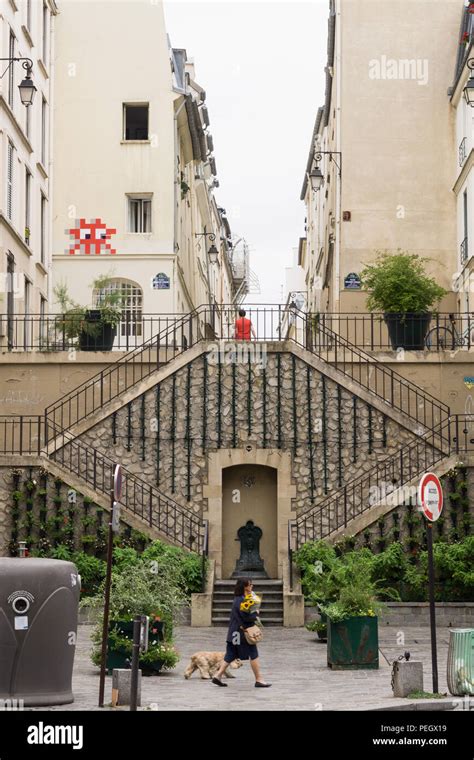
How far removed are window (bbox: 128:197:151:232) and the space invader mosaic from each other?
2.20 feet

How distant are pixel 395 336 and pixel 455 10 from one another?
1108 cm

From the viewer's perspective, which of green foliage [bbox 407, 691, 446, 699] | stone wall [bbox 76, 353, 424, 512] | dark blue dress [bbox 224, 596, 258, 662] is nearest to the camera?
green foliage [bbox 407, 691, 446, 699]

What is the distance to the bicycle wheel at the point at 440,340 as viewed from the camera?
31469mm

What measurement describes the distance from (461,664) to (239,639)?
9.87 feet

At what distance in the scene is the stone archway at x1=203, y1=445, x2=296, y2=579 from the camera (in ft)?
92.5

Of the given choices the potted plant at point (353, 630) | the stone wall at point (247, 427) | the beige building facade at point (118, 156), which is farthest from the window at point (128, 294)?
the potted plant at point (353, 630)

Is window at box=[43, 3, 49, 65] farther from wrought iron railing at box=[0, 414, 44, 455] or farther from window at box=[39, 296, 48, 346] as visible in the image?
wrought iron railing at box=[0, 414, 44, 455]

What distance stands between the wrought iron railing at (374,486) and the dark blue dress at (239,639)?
9278mm

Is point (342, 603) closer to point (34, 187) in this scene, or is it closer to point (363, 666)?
point (363, 666)

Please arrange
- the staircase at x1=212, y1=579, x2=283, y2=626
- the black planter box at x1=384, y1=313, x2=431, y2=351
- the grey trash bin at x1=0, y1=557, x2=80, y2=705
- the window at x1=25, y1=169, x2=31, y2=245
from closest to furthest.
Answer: the grey trash bin at x1=0, y1=557, x2=80, y2=705
the staircase at x1=212, y1=579, x2=283, y2=626
the black planter box at x1=384, y1=313, x2=431, y2=351
the window at x1=25, y1=169, x2=31, y2=245

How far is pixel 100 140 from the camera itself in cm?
3997

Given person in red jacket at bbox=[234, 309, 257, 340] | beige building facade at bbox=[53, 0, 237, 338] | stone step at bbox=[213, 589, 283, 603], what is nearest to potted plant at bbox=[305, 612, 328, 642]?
stone step at bbox=[213, 589, 283, 603]

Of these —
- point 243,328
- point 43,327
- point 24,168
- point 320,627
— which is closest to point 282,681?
point 320,627
